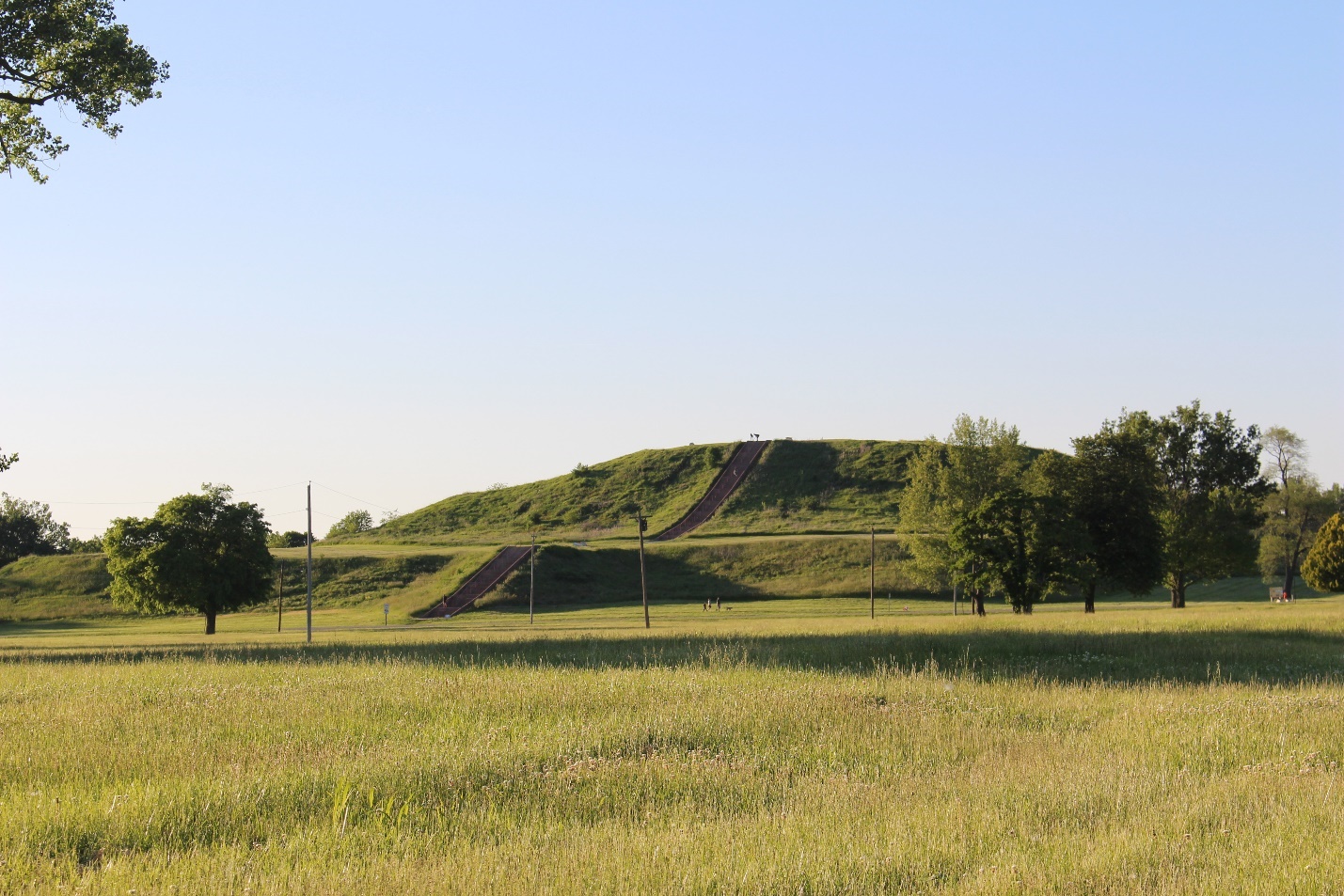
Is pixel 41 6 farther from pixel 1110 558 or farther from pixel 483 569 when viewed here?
pixel 483 569

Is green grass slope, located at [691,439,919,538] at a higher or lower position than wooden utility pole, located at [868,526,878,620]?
higher

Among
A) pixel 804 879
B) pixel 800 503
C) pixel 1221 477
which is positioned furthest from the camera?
pixel 800 503

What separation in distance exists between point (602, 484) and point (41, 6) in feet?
372

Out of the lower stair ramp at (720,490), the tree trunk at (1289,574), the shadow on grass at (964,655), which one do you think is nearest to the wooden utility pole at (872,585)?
the lower stair ramp at (720,490)

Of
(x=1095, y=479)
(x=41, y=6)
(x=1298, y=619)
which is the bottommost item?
(x=1298, y=619)

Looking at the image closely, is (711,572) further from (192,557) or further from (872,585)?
(192,557)

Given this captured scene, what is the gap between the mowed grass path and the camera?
782cm

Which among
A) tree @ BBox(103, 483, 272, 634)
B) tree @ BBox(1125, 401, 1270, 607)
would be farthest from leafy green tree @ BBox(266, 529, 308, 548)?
tree @ BBox(1125, 401, 1270, 607)

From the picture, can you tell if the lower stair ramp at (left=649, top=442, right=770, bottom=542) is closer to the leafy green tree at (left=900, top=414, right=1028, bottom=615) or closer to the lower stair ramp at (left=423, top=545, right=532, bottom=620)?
the lower stair ramp at (left=423, top=545, right=532, bottom=620)

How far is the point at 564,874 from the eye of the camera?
7719 millimetres

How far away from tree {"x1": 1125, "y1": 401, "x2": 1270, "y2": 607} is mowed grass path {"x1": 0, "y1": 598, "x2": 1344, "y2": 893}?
1864 inches

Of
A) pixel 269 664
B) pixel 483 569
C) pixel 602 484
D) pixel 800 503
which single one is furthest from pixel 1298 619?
pixel 602 484

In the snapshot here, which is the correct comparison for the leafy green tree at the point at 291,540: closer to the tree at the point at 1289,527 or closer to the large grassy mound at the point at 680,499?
the large grassy mound at the point at 680,499

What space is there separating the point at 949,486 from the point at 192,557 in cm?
4555
